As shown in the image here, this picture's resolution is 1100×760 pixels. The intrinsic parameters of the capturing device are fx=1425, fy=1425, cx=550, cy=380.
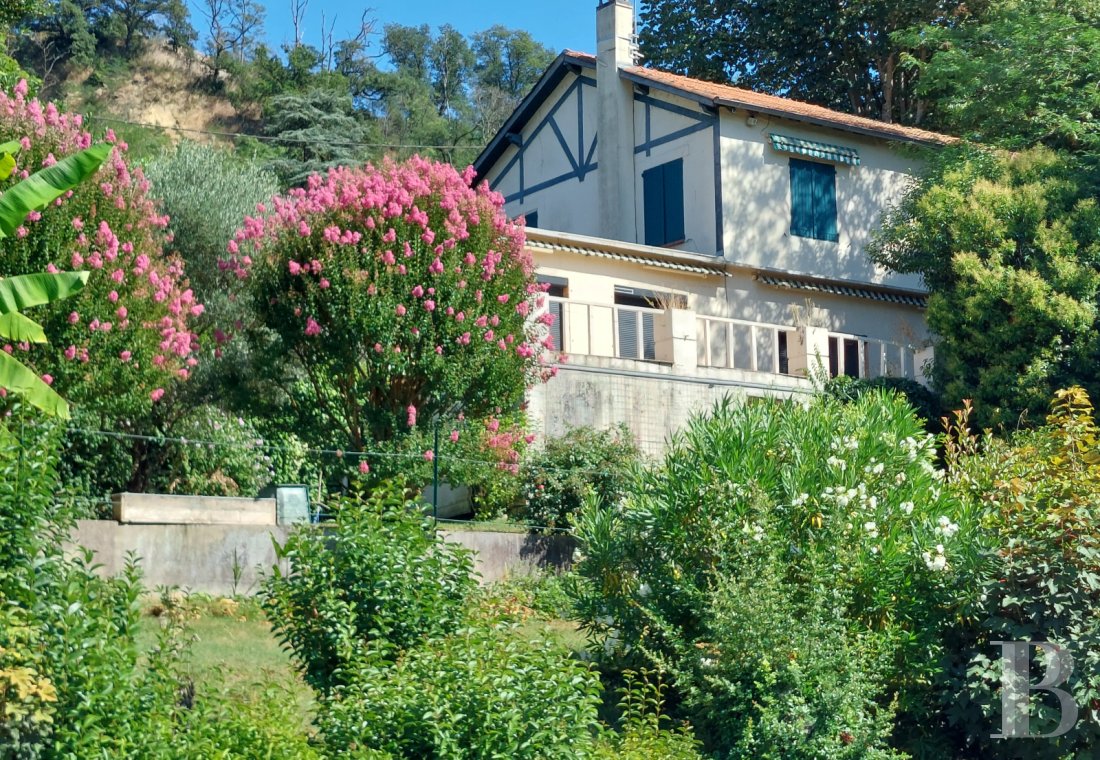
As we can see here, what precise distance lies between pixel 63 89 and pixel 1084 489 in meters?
55.6

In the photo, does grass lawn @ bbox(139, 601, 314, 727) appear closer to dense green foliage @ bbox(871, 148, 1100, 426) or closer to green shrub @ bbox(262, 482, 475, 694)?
green shrub @ bbox(262, 482, 475, 694)

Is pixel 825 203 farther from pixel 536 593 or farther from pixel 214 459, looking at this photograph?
pixel 536 593

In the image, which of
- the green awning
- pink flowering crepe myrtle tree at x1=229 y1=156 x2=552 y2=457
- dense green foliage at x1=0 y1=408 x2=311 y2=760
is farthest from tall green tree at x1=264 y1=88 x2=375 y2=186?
dense green foliage at x1=0 y1=408 x2=311 y2=760

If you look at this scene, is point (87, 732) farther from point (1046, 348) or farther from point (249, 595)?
point (1046, 348)

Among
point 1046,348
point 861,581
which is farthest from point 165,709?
point 1046,348

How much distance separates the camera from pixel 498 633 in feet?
34.4

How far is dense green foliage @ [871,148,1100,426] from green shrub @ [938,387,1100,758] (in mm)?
9740

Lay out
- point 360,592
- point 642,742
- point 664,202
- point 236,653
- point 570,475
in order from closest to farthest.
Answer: point 642,742
point 360,592
point 236,653
point 570,475
point 664,202

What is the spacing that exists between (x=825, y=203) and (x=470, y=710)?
75.6 ft

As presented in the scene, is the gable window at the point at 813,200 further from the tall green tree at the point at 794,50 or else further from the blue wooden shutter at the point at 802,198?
the tall green tree at the point at 794,50

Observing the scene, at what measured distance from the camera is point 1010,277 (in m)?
23.6

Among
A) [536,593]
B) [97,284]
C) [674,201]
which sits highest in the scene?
[674,201]

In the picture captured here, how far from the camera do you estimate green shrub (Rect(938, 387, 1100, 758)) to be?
12.0 metres

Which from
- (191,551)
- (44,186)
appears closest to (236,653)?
(191,551)
